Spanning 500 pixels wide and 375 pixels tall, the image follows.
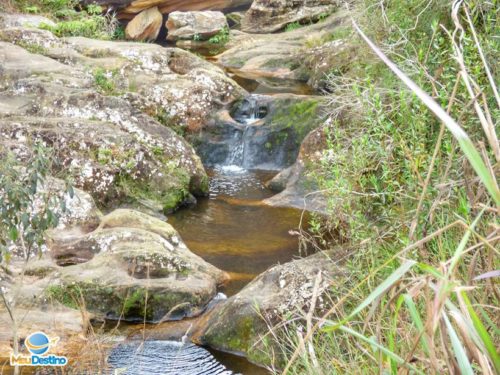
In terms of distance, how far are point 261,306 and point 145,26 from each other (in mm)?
17610

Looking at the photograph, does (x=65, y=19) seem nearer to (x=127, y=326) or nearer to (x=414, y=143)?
(x=127, y=326)

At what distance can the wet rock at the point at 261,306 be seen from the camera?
20.7 feet

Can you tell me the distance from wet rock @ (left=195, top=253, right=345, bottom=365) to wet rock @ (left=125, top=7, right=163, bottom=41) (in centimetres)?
1697

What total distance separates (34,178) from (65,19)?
14.6 meters

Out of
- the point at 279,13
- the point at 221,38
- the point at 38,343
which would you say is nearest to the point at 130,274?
the point at 38,343

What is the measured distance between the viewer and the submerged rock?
22672mm

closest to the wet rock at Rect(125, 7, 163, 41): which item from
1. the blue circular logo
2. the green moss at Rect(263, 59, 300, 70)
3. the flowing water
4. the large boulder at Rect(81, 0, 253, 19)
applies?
the large boulder at Rect(81, 0, 253, 19)

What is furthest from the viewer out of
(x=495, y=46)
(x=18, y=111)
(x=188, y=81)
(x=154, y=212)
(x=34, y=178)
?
(x=188, y=81)

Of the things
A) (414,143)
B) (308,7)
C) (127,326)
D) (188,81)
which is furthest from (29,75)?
(308,7)

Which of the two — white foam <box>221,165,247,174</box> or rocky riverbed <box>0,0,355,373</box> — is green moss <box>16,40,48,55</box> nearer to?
rocky riverbed <box>0,0,355,373</box>

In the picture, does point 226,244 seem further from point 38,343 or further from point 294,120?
point 294,120

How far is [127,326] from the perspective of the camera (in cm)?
699

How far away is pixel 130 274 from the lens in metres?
7.30

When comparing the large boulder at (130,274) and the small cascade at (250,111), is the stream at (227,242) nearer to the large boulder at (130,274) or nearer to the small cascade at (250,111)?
the small cascade at (250,111)
